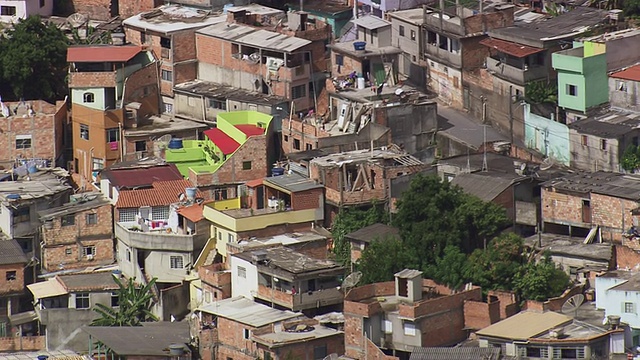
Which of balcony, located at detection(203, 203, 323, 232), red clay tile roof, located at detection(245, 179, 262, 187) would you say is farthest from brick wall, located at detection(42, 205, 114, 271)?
red clay tile roof, located at detection(245, 179, 262, 187)

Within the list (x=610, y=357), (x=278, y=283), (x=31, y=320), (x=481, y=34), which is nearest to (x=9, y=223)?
(x=31, y=320)

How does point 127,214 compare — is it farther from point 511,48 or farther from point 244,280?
point 511,48

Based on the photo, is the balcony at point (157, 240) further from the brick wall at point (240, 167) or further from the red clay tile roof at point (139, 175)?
the brick wall at point (240, 167)

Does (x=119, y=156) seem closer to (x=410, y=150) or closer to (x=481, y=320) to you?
(x=410, y=150)

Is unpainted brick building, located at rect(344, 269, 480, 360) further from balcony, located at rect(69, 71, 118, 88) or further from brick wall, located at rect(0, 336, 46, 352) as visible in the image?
balcony, located at rect(69, 71, 118, 88)

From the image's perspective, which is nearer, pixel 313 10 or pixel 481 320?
pixel 481 320

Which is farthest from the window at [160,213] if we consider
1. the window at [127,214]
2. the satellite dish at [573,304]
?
the satellite dish at [573,304]
